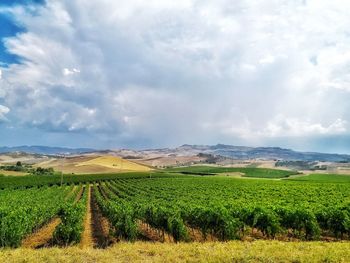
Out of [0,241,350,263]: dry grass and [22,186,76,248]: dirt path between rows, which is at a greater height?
[0,241,350,263]: dry grass

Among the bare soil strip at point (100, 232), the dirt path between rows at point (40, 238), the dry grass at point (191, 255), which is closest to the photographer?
the dry grass at point (191, 255)

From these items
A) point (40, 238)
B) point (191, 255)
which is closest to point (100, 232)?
point (40, 238)

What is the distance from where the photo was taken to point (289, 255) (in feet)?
55.8

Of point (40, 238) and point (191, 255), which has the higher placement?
point (191, 255)

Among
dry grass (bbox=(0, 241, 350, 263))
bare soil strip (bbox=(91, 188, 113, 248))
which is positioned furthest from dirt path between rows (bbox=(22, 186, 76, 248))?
dry grass (bbox=(0, 241, 350, 263))

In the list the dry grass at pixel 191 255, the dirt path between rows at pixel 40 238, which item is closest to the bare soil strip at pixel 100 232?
the dirt path between rows at pixel 40 238

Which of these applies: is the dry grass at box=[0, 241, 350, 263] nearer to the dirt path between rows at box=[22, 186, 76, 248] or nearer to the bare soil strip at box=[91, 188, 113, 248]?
the bare soil strip at box=[91, 188, 113, 248]

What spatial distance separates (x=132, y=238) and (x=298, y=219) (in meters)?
12.6

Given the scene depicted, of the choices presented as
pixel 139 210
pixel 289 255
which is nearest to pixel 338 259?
pixel 289 255

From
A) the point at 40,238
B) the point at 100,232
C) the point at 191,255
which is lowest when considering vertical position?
the point at 40,238

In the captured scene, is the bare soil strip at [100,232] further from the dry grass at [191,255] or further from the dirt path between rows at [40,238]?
the dry grass at [191,255]

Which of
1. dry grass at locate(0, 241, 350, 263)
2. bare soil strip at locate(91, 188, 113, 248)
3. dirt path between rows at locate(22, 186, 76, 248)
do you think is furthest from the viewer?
dirt path between rows at locate(22, 186, 76, 248)

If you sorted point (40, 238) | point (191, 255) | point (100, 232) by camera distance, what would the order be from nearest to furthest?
point (191, 255)
point (40, 238)
point (100, 232)

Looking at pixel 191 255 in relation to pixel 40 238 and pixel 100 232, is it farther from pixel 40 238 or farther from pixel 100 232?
pixel 40 238
